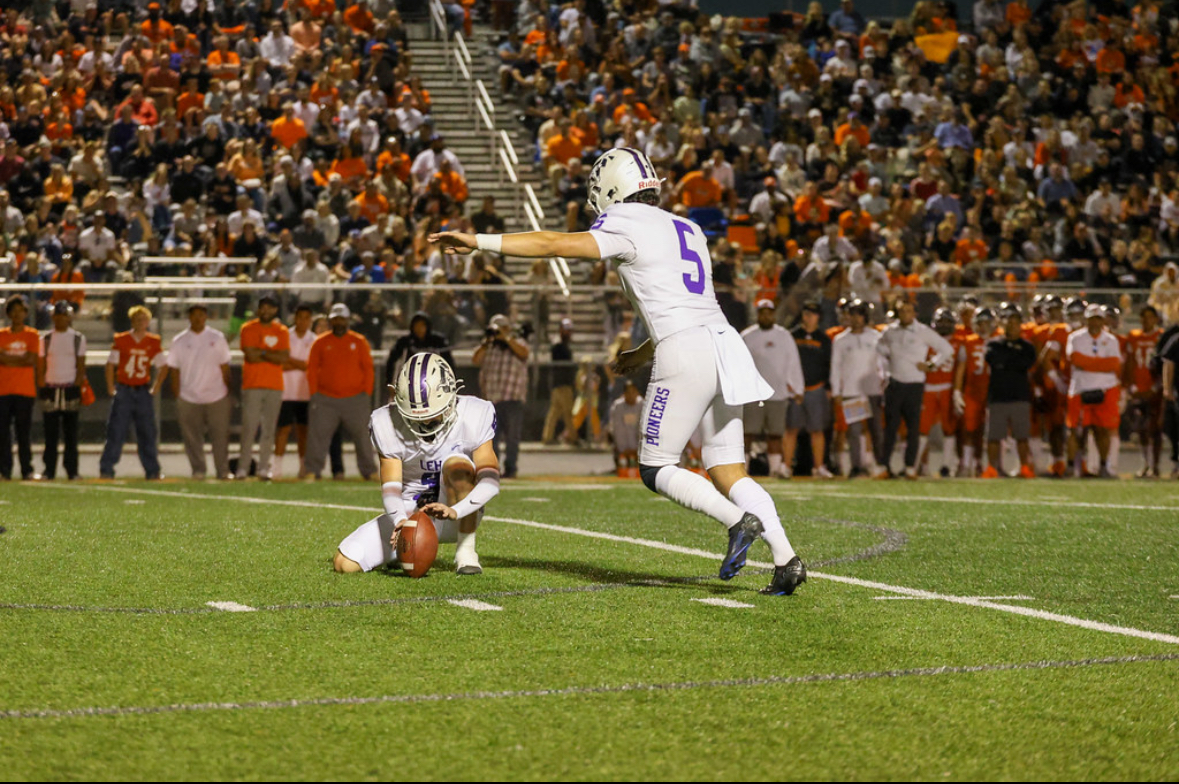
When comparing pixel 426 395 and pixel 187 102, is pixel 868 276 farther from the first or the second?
pixel 426 395

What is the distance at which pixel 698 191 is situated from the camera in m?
23.4

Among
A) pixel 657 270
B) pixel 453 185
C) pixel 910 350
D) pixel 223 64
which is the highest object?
pixel 223 64

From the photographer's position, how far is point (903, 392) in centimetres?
1683

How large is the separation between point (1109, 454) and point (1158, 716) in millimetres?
13205

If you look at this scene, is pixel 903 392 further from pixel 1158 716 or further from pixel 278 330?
pixel 1158 716

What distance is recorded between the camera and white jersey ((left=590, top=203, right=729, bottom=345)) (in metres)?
7.12

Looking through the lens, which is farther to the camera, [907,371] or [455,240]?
[907,371]

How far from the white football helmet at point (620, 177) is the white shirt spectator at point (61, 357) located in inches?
411

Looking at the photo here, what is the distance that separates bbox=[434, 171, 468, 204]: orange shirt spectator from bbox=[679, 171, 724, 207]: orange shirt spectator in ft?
10.9

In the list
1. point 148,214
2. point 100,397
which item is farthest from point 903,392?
point 148,214

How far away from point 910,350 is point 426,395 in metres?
10.3

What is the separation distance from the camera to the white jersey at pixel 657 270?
23.4 ft

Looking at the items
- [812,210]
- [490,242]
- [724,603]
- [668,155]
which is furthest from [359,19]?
[724,603]

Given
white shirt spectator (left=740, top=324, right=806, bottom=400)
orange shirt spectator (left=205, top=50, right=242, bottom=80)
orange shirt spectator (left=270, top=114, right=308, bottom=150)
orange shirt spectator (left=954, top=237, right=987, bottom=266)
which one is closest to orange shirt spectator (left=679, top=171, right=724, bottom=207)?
orange shirt spectator (left=954, top=237, right=987, bottom=266)
